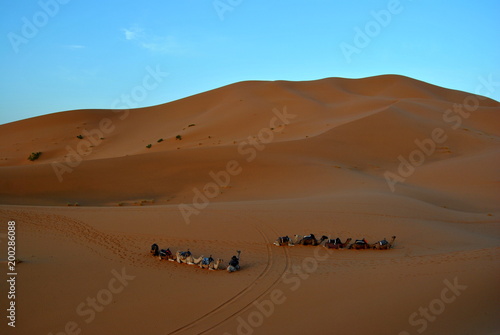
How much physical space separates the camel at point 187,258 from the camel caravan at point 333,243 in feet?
8.74

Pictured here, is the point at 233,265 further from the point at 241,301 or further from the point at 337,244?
the point at 337,244

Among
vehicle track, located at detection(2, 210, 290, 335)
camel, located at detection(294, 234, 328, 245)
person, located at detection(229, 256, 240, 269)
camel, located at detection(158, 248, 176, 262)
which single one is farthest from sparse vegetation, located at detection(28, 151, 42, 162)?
person, located at detection(229, 256, 240, 269)

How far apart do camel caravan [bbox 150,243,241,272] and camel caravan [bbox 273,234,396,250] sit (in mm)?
1706

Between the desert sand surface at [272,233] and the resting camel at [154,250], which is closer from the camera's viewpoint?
the desert sand surface at [272,233]

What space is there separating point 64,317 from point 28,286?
1520mm

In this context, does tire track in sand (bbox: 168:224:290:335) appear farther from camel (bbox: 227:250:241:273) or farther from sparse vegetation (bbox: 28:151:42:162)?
sparse vegetation (bbox: 28:151:42:162)

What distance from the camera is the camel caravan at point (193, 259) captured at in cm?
929

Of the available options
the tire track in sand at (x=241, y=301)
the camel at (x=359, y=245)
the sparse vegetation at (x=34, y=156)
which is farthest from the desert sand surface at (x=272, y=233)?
the sparse vegetation at (x=34, y=156)

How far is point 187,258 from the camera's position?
31.5 ft

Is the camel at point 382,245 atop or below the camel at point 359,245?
below

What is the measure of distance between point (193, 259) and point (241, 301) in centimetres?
235

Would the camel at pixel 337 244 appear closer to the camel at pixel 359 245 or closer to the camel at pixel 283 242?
the camel at pixel 359 245

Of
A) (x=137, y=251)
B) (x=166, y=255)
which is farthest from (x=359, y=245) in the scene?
(x=137, y=251)

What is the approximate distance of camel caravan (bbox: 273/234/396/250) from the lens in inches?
436
